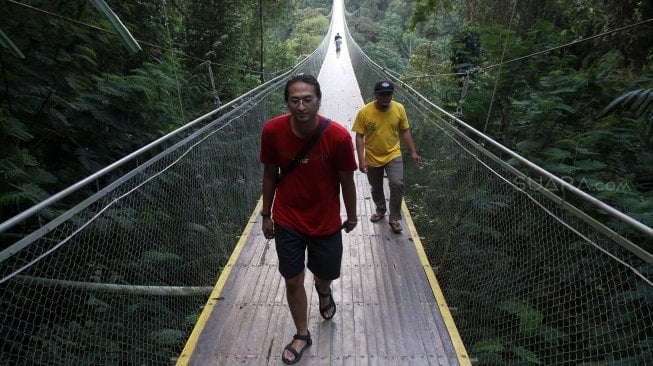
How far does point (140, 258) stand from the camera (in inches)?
136

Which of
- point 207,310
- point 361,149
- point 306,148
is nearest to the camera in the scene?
point 306,148

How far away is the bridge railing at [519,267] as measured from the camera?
267cm

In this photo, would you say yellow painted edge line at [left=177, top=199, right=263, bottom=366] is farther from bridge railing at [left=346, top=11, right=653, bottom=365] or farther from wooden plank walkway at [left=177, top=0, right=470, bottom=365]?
bridge railing at [left=346, top=11, right=653, bottom=365]

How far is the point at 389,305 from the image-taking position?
3080 mm

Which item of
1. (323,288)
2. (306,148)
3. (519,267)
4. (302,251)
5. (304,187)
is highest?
(306,148)

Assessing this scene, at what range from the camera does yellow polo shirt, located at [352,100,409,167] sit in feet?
12.2

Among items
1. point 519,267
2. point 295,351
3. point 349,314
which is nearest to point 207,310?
point 295,351

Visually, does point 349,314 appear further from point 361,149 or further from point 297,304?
point 361,149

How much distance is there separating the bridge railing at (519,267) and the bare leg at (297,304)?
1249 mm

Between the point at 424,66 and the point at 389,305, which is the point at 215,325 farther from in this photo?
the point at 424,66

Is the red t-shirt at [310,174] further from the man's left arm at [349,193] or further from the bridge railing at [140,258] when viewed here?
the bridge railing at [140,258]

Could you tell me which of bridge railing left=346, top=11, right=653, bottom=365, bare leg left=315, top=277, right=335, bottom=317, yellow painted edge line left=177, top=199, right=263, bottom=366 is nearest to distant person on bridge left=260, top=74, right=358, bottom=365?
bare leg left=315, top=277, right=335, bottom=317

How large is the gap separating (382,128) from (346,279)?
1334 mm

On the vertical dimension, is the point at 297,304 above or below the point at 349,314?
above
